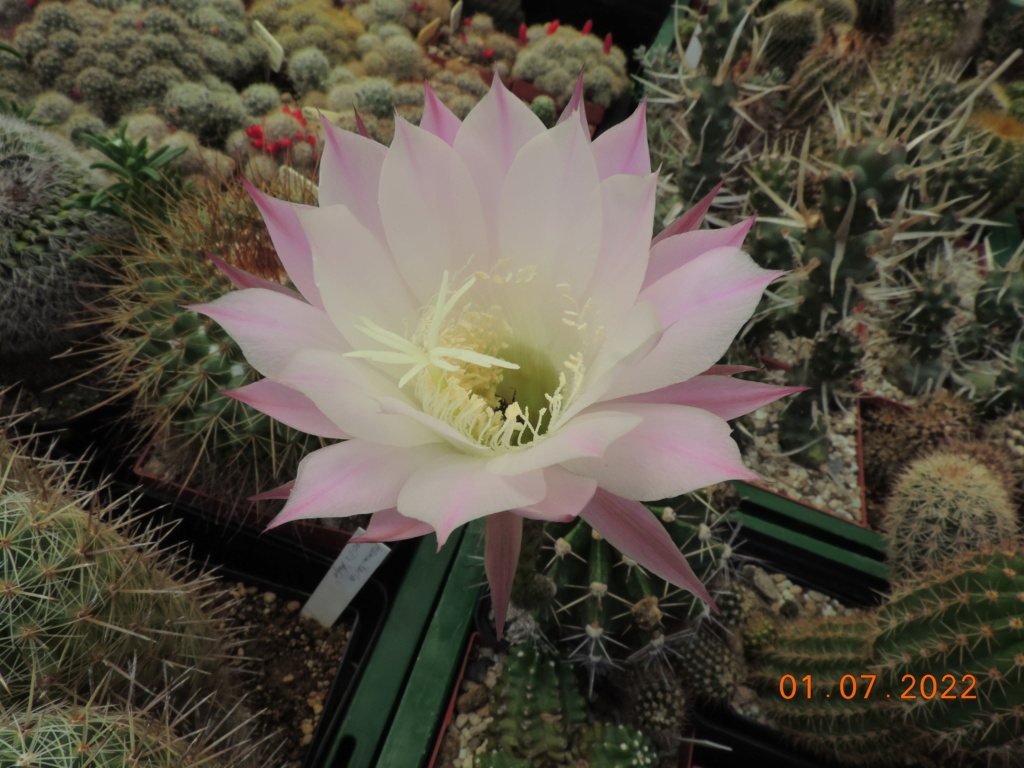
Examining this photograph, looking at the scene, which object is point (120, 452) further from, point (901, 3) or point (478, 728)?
point (901, 3)

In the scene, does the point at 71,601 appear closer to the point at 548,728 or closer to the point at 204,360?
the point at 204,360

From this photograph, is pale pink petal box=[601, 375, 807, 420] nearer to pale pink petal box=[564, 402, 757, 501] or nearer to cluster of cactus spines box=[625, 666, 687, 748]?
pale pink petal box=[564, 402, 757, 501]

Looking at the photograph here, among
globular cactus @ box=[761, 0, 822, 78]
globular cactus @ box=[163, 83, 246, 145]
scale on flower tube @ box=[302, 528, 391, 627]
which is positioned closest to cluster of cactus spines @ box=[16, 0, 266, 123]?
globular cactus @ box=[163, 83, 246, 145]

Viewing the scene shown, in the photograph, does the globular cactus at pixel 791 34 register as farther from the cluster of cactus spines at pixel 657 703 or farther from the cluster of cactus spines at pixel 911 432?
the cluster of cactus spines at pixel 657 703

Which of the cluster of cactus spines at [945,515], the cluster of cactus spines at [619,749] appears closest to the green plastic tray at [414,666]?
the cluster of cactus spines at [619,749]

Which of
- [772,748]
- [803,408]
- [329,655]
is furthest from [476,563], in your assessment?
[803,408]

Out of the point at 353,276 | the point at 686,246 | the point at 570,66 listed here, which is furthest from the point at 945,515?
the point at 570,66

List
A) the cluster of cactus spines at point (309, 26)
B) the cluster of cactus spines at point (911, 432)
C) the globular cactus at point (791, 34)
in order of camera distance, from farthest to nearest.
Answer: the cluster of cactus spines at point (309, 26), the globular cactus at point (791, 34), the cluster of cactus spines at point (911, 432)
